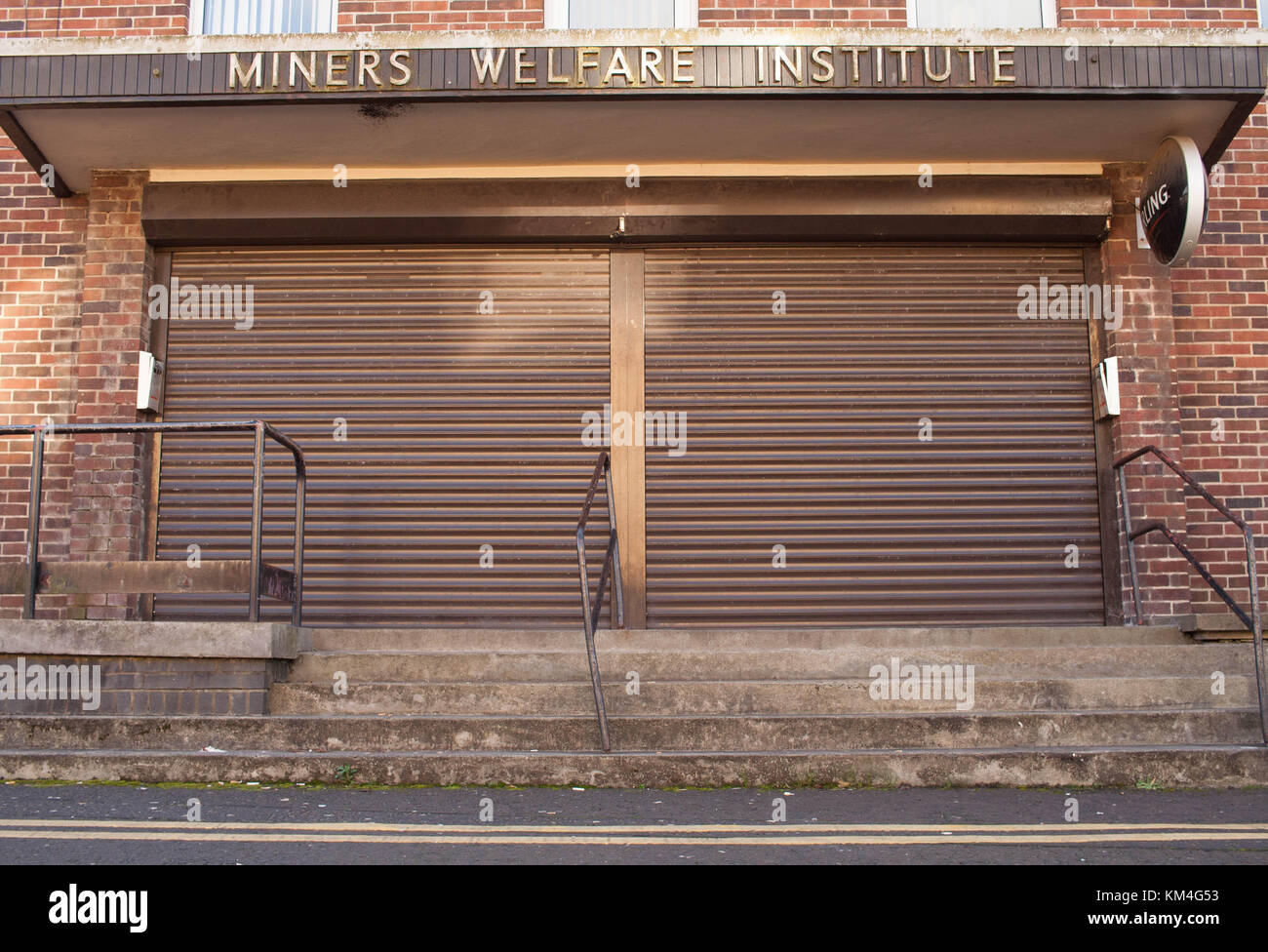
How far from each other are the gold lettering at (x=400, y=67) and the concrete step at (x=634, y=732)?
4.01 metres

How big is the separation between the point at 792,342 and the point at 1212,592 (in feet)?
11.7

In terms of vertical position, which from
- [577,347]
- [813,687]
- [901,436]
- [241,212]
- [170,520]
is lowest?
A: [813,687]

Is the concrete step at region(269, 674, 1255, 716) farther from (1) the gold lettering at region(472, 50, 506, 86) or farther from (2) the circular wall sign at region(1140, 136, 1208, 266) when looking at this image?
(1) the gold lettering at region(472, 50, 506, 86)

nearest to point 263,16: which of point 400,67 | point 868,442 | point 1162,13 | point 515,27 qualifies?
point 515,27

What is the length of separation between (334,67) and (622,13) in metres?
2.81

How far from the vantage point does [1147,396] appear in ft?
27.6

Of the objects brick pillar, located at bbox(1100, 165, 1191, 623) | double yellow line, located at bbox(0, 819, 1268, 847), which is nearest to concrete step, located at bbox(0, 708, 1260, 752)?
double yellow line, located at bbox(0, 819, 1268, 847)

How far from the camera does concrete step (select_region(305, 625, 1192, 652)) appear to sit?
24.2 feet

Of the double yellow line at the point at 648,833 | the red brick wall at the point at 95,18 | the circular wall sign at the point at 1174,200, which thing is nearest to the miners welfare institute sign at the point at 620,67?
the circular wall sign at the point at 1174,200

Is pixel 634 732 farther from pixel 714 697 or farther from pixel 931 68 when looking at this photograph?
pixel 931 68

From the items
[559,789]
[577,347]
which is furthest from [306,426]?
[559,789]

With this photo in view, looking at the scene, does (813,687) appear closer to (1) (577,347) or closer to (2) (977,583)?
(2) (977,583)

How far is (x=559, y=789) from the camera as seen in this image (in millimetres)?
5391

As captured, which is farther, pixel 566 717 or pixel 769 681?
pixel 769 681
